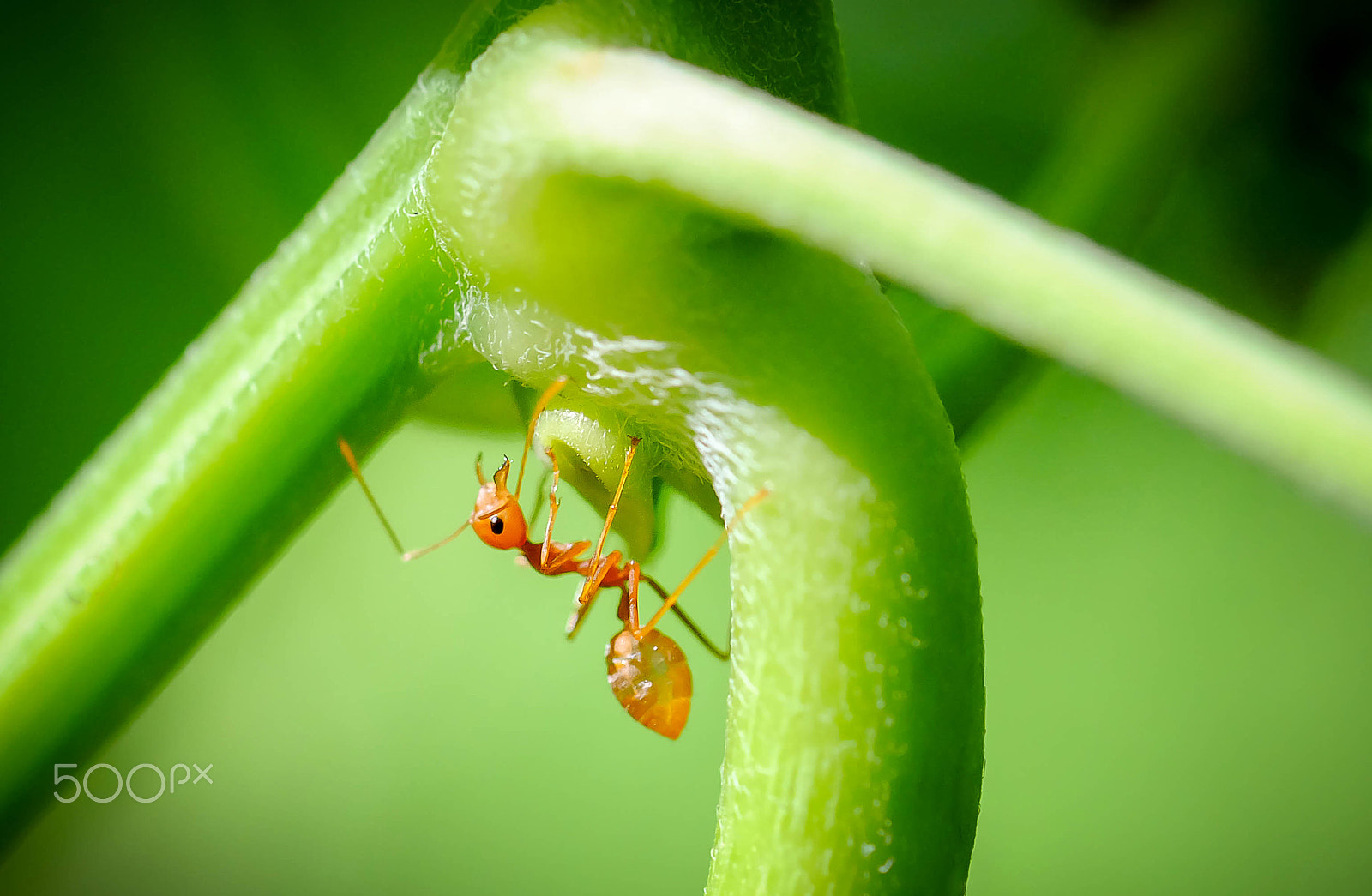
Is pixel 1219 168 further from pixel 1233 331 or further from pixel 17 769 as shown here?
pixel 17 769

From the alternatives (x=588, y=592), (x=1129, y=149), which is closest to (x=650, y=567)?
(x=588, y=592)

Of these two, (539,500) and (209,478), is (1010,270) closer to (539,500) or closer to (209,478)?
(209,478)

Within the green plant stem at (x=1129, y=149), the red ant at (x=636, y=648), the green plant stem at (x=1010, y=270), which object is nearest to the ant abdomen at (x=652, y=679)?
the red ant at (x=636, y=648)

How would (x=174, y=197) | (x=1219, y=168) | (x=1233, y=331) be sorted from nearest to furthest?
1. (x=1233, y=331)
2. (x=1219, y=168)
3. (x=174, y=197)

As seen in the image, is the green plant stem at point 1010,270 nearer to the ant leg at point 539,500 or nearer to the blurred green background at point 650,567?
the blurred green background at point 650,567

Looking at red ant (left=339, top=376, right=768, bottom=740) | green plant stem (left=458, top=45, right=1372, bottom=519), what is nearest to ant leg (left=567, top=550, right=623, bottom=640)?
red ant (left=339, top=376, right=768, bottom=740)

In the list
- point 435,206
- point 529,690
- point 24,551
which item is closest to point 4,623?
point 24,551

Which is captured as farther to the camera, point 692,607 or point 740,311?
point 692,607
